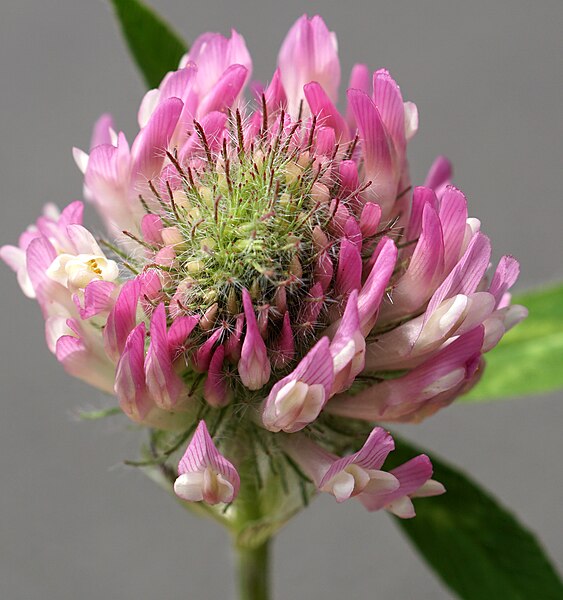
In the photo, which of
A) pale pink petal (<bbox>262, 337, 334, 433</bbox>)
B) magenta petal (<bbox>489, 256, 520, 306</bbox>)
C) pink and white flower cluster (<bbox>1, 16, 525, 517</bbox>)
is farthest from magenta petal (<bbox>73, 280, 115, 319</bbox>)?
magenta petal (<bbox>489, 256, 520, 306</bbox>)

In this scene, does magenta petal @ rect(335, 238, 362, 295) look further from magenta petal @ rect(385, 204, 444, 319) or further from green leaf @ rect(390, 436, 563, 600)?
green leaf @ rect(390, 436, 563, 600)

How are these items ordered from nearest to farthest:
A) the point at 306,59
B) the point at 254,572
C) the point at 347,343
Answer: the point at 347,343 → the point at 306,59 → the point at 254,572

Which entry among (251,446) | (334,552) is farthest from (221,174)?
(334,552)

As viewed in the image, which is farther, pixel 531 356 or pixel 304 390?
pixel 531 356

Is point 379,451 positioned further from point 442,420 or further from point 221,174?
point 442,420

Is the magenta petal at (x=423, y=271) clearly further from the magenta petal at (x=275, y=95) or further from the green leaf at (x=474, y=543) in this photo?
the green leaf at (x=474, y=543)

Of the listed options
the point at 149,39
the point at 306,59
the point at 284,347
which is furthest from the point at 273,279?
the point at 149,39

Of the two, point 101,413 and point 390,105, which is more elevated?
point 390,105

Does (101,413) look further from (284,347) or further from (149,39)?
(149,39)
